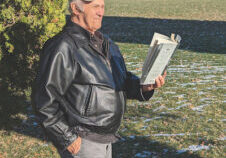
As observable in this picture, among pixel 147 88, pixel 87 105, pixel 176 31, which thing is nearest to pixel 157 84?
pixel 147 88

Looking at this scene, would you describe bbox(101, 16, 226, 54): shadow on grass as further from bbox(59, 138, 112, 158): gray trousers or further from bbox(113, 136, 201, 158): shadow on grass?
bbox(59, 138, 112, 158): gray trousers

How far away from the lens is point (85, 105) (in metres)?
2.52

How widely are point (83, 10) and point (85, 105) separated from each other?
0.77m

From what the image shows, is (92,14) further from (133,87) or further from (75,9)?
(133,87)

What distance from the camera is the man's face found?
2566 millimetres

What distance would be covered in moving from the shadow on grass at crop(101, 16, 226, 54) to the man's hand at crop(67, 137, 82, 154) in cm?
1101

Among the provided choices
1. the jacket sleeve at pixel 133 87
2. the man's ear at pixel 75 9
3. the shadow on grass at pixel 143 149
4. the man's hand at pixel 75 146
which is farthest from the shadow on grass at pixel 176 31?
the man's hand at pixel 75 146


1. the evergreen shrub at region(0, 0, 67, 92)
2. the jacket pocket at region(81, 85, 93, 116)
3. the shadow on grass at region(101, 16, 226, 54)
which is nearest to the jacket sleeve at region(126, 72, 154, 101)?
the jacket pocket at region(81, 85, 93, 116)

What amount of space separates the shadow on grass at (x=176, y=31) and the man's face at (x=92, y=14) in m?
10.8

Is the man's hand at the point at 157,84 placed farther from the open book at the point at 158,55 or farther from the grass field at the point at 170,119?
the grass field at the point at 170,119

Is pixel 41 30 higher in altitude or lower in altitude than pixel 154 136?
higher

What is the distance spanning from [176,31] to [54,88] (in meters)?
16.5

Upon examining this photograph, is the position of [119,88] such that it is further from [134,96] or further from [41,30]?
[41,30]

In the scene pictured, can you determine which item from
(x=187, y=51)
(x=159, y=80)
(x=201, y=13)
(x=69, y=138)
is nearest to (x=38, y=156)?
(x=69, y=138)
